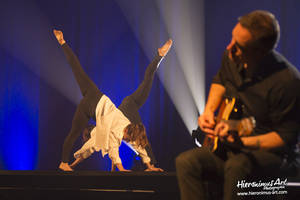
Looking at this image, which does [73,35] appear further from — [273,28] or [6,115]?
[273,28]

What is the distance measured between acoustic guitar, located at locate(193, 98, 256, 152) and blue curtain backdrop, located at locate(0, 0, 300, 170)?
3821 mm

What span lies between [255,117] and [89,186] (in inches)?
88.6

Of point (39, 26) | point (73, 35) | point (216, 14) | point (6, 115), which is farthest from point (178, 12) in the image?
point (6, 115)

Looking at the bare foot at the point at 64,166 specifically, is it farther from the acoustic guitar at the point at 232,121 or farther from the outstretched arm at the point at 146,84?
the acoustic guitar at the point at 232,121

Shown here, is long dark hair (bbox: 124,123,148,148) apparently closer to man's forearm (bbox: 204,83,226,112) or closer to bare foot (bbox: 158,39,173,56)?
bare foot (bbox: 158,39,173,56)

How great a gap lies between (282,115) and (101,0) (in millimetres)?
4823

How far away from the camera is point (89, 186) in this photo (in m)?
3.50

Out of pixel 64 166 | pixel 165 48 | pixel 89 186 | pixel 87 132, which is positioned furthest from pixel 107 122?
pixel 89 186

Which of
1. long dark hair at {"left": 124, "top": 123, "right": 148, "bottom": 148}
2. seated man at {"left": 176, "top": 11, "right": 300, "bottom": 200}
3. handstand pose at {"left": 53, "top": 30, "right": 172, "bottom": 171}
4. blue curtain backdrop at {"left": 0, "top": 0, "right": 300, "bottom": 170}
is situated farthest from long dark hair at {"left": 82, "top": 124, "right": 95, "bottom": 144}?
seated man at {"left": 176, "top": 11, "right": 300, "bottom": 200}

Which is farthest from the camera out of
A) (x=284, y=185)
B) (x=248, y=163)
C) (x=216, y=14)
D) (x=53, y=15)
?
(x=53, y=15)

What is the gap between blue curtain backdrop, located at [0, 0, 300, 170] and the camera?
18.5ft

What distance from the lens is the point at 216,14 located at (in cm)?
560

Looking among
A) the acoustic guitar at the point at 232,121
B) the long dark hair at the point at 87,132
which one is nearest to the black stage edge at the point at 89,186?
the acoustic guitar at the point at 232,121

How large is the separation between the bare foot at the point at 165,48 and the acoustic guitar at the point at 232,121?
3.72m
